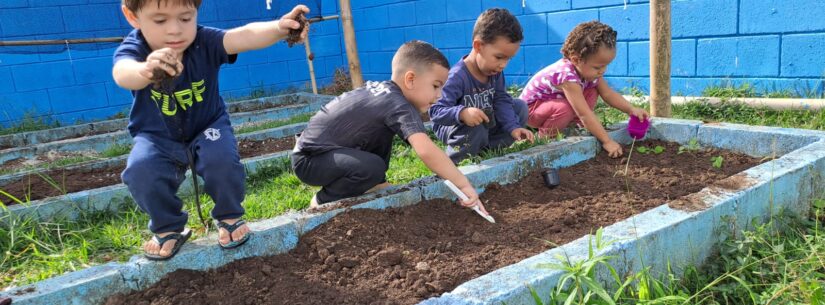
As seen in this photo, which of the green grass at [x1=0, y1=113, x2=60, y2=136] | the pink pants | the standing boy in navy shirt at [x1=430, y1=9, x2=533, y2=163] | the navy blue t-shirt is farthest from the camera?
the green grass at [x1=0, y1=113, x2=60, y2=136]

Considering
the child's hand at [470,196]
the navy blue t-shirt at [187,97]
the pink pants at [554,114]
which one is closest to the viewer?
the navy blue t-shirt at [187,97]

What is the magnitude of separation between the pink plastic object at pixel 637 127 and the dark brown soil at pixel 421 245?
0.59 metres

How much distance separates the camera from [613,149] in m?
3.35

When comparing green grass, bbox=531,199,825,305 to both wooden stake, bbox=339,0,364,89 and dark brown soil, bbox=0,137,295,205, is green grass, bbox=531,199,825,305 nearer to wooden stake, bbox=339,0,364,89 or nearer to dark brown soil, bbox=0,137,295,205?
dark brown soil, bbox=0,137,295,205

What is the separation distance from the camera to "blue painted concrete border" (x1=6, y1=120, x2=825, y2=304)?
5.46 ft

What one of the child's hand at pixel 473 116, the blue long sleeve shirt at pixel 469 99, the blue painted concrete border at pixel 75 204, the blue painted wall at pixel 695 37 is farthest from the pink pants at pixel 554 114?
the blue painted concrete border at pixel 75 204

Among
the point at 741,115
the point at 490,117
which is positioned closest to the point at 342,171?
the point at 490,117

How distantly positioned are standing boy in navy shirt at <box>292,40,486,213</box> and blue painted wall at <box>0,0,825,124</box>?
3061mm

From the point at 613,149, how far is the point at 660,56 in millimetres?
801

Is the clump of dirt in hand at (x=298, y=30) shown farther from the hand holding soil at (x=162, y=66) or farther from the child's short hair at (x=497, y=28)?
the child's short hair at (x=497, y=28)

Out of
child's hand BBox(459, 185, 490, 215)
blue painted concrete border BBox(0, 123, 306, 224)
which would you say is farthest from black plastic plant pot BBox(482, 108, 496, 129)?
blue painted concrete border BBox(0, 123, 306, 224)

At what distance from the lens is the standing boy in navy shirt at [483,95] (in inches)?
135

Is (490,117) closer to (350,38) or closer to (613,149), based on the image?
(613,149)

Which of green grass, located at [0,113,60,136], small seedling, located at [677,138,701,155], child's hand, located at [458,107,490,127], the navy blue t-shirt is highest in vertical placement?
the navy blue t-shirt
